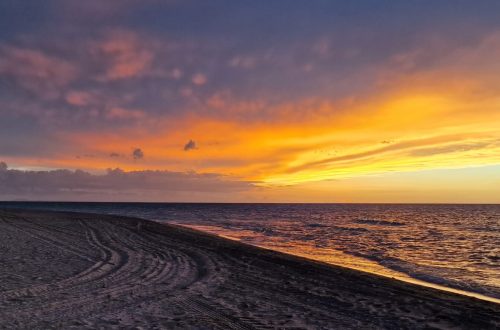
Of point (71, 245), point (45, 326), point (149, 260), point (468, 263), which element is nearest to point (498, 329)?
point (45, 326)

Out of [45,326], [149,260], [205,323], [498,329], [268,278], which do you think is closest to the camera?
[45,326]

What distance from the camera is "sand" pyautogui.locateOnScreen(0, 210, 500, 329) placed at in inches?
381

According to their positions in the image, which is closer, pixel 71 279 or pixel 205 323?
pixel 205 323

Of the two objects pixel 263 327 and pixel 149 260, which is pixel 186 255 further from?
pixel 263 327

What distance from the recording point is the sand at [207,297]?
381 inches

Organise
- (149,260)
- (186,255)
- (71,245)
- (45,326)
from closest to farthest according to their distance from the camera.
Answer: (45,326), (149,260), (186,255), (71,245)

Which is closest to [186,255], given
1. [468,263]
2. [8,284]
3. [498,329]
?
[8,284]

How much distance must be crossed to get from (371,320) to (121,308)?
699cm

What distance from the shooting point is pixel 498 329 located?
33.0 feet

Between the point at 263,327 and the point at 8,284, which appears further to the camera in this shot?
the point at 8,284

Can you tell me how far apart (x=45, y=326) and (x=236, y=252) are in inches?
634

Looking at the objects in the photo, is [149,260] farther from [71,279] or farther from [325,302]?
[325,302]

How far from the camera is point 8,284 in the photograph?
12617 mm

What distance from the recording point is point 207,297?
12086 mm
